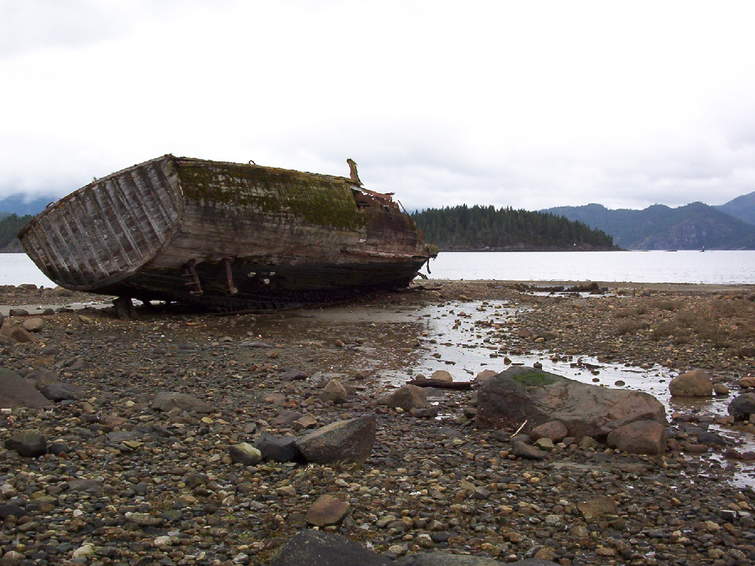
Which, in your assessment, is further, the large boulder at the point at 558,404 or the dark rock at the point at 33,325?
the dark rock at the point at 33,325

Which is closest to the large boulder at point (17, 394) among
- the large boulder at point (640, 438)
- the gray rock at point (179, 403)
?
the gray rock at point (179, 403)

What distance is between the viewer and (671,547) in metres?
4.14

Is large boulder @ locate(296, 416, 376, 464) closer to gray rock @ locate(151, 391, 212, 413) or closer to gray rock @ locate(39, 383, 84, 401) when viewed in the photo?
gray rock @ locate(151, 391, 212, 413)

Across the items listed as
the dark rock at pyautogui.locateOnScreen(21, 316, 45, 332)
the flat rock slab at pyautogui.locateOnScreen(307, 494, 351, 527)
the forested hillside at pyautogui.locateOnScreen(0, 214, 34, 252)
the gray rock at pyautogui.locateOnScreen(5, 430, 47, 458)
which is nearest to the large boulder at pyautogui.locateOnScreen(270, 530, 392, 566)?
the flat rock slab at pyautogui.locateOnScreen(307, 494, 351, 527)

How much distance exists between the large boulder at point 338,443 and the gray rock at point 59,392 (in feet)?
10.6

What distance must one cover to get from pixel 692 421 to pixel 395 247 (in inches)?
557

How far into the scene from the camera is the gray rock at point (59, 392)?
6.98 m

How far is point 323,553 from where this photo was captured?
3.53 metres

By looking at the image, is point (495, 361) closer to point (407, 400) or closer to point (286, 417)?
point (407, 400)

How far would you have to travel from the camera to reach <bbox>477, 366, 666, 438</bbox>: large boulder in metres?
6.60

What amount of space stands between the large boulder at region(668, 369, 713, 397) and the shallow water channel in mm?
171

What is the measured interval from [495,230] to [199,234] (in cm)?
12581

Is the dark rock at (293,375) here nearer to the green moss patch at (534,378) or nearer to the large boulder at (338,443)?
the green moss patch at (534,378)

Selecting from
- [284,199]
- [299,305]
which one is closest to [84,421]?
[284,199]
